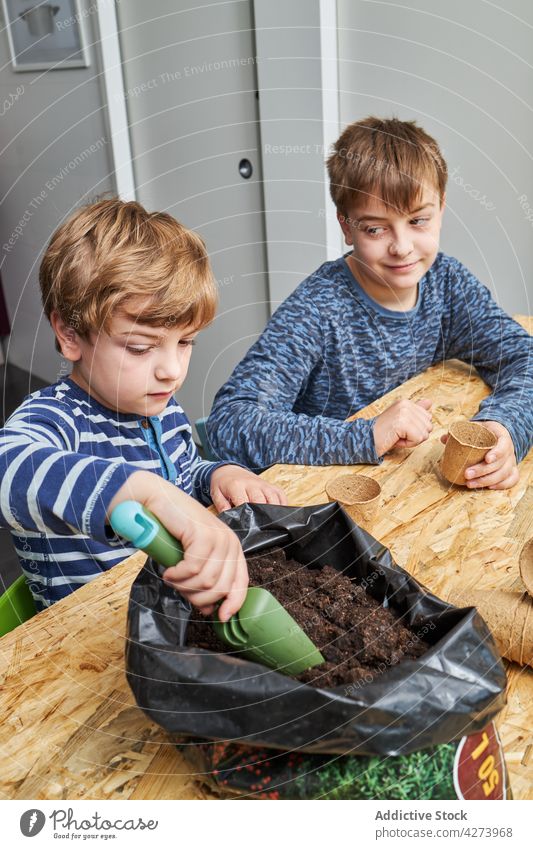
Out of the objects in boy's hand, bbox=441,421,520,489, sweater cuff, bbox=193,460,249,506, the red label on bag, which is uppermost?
sweater cuff, bbox=193,460,249,506

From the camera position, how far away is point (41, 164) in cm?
348

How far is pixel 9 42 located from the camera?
311cm

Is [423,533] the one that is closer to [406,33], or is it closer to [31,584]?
[31,584]

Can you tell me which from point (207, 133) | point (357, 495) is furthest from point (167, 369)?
point (207, 133)

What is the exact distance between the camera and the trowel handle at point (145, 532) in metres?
0.62

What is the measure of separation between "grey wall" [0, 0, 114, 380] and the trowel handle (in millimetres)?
2852

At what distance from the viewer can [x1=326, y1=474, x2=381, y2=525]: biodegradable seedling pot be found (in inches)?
38.8

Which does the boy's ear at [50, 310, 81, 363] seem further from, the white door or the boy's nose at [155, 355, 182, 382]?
the white door

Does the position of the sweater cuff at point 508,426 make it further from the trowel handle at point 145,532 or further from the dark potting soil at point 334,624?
the trowel handle at point 145,532

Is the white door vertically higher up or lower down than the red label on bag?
higher up

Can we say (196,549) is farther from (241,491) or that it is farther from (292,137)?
(292,137)

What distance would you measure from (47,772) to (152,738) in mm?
100

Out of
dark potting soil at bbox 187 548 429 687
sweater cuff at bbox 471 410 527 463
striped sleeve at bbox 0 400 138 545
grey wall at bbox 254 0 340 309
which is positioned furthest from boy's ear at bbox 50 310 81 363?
grey wall at bbox 254 0 340 309

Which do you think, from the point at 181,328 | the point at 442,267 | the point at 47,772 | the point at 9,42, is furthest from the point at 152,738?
the point at 9,42
